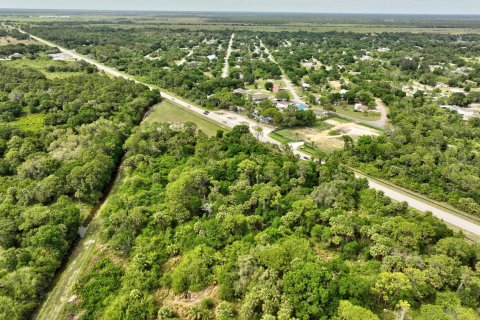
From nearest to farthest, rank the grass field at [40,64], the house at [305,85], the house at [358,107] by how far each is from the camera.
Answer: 1. the house at [358,107]
2. the house at [305,85]
3. the grass field at [40,64]

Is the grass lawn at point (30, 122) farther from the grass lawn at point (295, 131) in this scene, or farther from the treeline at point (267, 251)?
the grass lawn at point (295, 131)

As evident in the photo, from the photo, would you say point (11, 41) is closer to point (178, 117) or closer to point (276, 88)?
point (178, 117)

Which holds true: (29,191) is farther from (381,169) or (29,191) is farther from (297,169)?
(381,169)

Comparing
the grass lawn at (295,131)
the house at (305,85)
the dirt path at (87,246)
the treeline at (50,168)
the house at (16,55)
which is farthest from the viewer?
the house at (16,55)

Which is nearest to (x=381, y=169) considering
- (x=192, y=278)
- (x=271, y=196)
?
(x=271, y=196)

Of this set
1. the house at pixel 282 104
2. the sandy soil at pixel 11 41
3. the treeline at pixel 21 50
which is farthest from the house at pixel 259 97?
the sandy soil at pixel 11 41

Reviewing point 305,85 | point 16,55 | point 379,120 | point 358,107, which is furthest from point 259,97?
point 16,55
